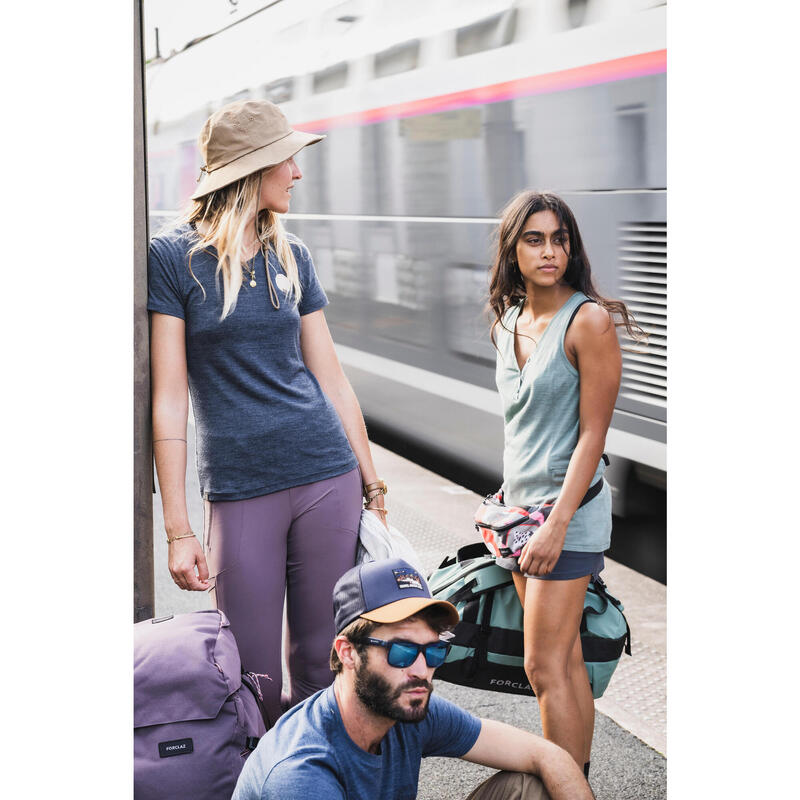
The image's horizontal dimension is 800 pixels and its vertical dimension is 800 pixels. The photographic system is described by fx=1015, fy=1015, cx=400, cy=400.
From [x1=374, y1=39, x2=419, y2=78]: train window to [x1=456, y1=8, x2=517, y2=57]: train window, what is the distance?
0.35 metres

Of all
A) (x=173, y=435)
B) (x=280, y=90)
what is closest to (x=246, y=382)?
(x=173, y=435)

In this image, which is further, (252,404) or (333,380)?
(333,380)

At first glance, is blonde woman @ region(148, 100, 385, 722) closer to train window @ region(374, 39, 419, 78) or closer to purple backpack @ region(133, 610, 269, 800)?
purple backpack @ region(133, 610, 269, 800)

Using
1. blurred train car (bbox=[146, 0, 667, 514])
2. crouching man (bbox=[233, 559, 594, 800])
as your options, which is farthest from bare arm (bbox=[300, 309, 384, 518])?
blurred train car (bbox=[146, 0, 667, 514])

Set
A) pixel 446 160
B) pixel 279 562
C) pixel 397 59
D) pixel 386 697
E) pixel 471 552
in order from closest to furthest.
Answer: pixel 386 697 → pixel 279 562 → pixel 471 552 → pixel 446 160 → pixel 397 59

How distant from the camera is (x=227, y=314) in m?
1.85

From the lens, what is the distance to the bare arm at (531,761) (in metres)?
1.85

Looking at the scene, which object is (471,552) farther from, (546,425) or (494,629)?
(546,425)

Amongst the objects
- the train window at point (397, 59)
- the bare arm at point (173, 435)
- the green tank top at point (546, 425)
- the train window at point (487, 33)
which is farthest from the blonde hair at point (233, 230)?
the train window at point (397, 59)

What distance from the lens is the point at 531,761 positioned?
6.10 feet

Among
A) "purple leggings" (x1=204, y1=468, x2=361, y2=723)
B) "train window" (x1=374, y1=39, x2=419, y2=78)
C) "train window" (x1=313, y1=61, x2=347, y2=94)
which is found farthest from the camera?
"train window" (x1=313, y1=61, x2=347, y2=94)

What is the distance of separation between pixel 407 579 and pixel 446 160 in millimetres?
2656

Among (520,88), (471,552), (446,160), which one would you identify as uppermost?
(520,88)

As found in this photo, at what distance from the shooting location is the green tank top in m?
2.03
